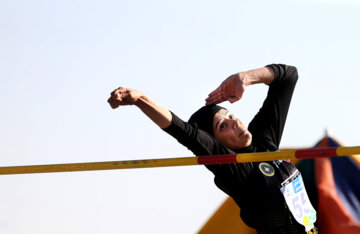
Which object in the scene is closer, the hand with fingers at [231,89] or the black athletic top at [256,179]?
the black athletic top at [256,179]

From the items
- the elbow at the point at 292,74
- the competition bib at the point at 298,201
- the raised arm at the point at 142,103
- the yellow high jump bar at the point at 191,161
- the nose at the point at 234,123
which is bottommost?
the competition bib at the point at 298,201

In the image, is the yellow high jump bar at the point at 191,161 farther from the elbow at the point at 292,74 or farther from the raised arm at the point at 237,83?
the elbow at the point at 292,74

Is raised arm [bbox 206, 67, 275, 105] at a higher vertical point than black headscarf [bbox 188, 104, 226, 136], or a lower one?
higher

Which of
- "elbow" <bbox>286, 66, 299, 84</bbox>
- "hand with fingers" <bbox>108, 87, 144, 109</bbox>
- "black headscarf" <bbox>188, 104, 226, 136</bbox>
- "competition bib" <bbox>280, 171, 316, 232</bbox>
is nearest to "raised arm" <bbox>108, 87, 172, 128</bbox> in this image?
"hand with fingers" <bbox>108, 87, 144, 109</bbox>

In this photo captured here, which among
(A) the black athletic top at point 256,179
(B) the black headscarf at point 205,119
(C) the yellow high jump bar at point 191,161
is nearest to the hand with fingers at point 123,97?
(A) the black athletic top at point 256,179

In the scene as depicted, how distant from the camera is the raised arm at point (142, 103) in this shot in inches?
117

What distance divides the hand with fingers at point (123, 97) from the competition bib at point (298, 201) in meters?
0.88

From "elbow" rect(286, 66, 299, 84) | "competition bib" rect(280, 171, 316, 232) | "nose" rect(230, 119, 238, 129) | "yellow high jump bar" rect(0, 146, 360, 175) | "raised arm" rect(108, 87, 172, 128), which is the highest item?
"raised arm" rect(108, 87, 172, 128)

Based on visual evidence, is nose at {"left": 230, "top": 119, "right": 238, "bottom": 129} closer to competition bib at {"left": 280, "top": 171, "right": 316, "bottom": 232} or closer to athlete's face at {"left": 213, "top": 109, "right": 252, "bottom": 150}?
athlete's face at {"left": 213, "top": 109, "right": 252, "bottom": 150}

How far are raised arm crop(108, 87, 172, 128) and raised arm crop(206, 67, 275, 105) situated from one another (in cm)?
44

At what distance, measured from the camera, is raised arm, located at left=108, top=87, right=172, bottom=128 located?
117 inches

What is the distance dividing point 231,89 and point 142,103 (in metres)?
0.56

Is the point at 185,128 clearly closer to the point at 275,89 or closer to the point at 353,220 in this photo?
the point at 275,89

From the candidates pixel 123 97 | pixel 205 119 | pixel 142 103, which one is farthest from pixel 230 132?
pixel 123 97
